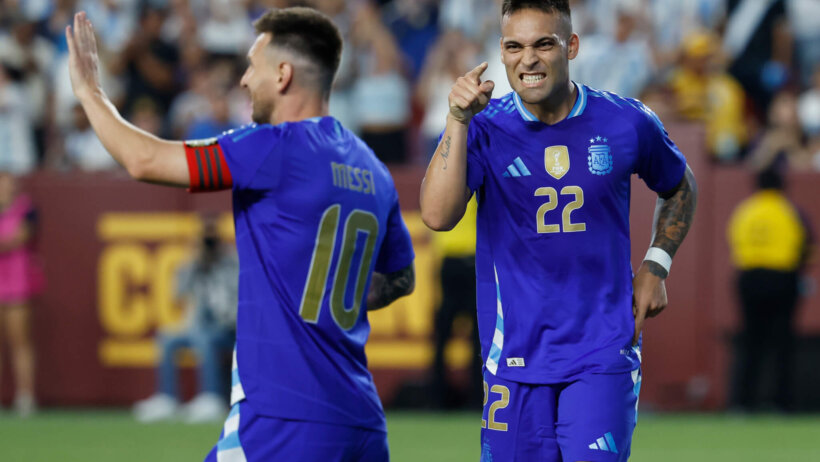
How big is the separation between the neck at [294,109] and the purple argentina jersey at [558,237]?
0.68m

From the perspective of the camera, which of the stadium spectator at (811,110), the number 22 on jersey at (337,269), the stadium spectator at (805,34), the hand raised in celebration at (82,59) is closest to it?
the hand raised in celebration at (82,59)

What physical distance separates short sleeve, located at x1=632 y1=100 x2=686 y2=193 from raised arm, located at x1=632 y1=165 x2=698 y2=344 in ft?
0.26

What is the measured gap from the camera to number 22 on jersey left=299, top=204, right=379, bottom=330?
4699 millimetres

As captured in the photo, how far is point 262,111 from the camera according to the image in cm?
492

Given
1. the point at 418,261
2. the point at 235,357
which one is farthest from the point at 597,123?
the point at 418,261

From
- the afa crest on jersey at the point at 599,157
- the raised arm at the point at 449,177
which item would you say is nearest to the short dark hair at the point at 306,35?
the raised arm at the point at 449,177

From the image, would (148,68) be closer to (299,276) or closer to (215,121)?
(215,121)

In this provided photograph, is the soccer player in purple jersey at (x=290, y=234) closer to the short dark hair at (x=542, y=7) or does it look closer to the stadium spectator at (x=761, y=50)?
the short dark hair at (x=542, y=7)

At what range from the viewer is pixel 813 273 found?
47.7 ft

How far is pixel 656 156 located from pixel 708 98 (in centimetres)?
1007

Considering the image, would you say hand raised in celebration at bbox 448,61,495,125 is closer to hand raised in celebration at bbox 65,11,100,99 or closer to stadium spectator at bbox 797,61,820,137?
hand raised in celebration at bbox 65,11,100,99

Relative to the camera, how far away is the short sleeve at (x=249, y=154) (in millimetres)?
4629

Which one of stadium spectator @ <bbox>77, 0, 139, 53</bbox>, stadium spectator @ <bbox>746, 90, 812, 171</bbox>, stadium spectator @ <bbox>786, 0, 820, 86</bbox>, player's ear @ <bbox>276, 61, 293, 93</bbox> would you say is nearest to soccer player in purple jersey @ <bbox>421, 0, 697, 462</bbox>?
player's ear @ <bbox>276, 61, 293, 93</bbox>

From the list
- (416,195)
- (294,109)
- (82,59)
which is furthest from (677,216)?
(416,195)
